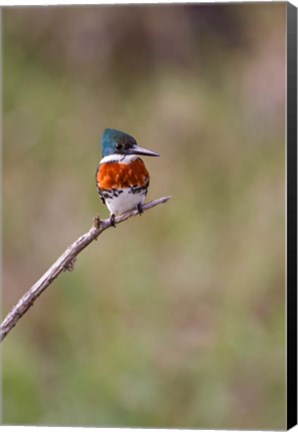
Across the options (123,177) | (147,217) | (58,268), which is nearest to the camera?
(58,268)

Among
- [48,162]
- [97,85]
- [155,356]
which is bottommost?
[155,356]

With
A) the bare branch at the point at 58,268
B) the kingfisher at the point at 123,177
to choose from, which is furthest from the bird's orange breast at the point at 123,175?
the bare branch at the point at 58,268

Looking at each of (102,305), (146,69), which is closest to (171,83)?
(146,69)

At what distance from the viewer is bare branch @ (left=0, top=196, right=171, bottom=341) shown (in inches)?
158

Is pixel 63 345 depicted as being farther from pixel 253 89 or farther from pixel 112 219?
pixel 253 89

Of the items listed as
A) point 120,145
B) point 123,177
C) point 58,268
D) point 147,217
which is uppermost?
point 120,145

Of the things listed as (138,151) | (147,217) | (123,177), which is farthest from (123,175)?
(147,217)

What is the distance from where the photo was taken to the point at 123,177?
4355 mm

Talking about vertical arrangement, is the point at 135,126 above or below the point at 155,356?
above

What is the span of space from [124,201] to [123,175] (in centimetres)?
9

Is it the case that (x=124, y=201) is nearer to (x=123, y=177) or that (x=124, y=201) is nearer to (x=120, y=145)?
(x=123, y=177)

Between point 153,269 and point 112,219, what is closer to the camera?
point 112,219

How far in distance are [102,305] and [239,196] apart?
2.23 ft

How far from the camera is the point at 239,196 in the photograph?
15.6ft
